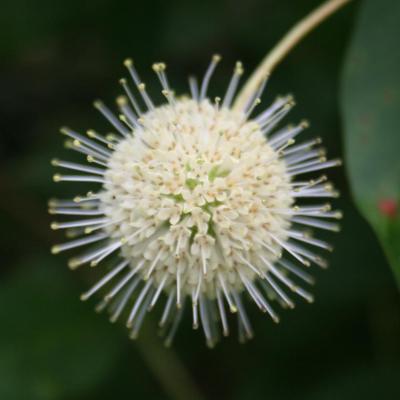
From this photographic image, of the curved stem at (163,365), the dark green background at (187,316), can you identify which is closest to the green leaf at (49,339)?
the dark green background at (187,316)

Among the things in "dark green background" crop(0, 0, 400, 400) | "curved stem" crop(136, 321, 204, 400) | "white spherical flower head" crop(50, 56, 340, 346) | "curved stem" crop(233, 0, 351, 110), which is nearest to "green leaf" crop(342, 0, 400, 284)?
"curved stem" crop(233, 0, 351, 110)

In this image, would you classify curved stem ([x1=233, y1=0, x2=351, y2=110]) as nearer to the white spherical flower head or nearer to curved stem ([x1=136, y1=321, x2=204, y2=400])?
the white spherical flower head

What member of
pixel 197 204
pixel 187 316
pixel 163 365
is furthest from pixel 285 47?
A: pixel 163 365

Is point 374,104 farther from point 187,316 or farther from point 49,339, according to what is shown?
point 49,339

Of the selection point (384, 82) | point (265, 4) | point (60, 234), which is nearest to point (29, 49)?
point (60, 234)

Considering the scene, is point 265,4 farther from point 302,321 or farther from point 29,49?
point 302,321

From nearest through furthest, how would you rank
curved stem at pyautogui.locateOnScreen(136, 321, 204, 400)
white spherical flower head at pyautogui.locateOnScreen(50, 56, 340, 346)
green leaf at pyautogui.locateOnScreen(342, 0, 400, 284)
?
white spherical flower head at pyautogui.locateOnScreen(50, 56, 340, 346)
green leaf at pyautogui.locateOnScreen(342, 0, 400, 284)
curved stem at pyautogui.locateOnScreen(136, 321, 204, 400)

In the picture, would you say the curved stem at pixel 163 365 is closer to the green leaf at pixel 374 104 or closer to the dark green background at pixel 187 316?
the dark green background at pixel 187 316
